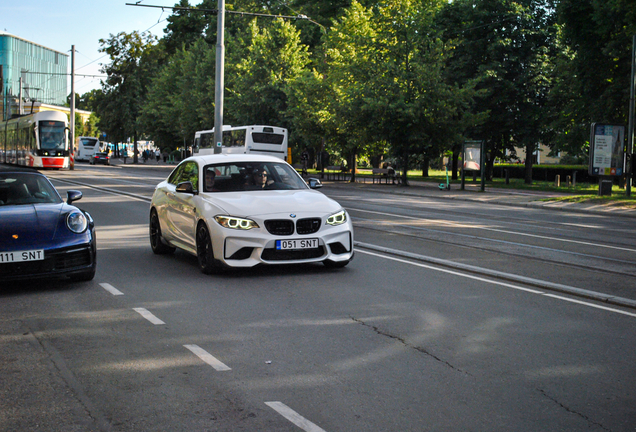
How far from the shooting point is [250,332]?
6211 mm

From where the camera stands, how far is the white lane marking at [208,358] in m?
5.18

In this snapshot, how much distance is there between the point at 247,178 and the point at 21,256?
10.9ft

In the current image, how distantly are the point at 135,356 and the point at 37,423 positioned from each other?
1.37 m

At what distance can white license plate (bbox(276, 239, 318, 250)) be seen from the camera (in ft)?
28.7

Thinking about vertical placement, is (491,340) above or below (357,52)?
below

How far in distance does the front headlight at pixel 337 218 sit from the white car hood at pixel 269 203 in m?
0.06

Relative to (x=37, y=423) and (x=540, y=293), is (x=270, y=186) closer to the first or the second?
(x=540, y=293)

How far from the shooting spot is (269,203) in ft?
29.8

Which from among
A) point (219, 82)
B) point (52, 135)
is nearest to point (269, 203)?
point (219, 82)

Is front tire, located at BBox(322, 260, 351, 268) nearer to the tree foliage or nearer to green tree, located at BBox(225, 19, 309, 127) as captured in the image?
the tree foliage

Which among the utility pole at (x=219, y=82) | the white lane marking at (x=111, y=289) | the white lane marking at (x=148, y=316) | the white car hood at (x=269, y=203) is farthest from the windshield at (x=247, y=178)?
the utility pole at (x=219, y=82)

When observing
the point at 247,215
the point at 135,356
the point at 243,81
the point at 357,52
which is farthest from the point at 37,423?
the point at 243,81

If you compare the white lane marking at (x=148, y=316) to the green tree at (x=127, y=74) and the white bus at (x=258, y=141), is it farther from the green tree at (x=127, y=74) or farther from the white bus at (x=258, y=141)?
the green tree at (x=127, y=74)

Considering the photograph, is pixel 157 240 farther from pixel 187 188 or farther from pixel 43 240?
pixel 43 240
